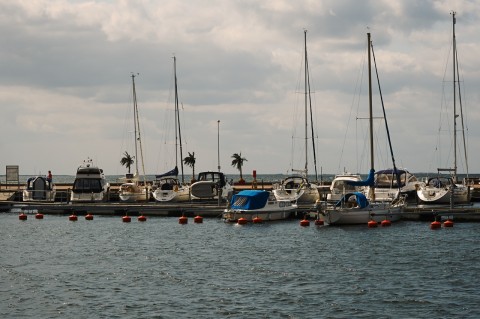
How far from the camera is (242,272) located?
40.5 meters

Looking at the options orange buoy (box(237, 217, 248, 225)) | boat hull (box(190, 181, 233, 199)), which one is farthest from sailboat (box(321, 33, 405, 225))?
boat hull (box(190, 181, 233, 199))

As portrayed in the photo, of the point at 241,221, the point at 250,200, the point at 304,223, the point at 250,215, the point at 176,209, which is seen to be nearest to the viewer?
the point at 304,223

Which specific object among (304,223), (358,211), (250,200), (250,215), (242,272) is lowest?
(242,272)

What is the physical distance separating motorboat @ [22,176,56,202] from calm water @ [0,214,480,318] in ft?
65.1

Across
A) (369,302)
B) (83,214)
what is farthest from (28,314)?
(83,214)

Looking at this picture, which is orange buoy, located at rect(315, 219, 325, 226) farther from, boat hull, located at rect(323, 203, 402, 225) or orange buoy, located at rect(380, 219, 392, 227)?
orange buoy, located at rect(380, 219, 392, 227)

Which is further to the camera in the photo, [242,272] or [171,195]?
[171,195]

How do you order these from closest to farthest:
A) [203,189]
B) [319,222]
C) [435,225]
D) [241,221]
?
[435,225] → [319,222] → [241,221] → [203,189]

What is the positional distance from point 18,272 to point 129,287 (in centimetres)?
723

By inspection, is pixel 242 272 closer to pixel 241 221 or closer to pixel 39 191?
pixel 241 221

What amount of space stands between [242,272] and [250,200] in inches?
894

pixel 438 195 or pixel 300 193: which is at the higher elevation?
pixel 300 193

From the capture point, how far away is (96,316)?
3084 centimetres

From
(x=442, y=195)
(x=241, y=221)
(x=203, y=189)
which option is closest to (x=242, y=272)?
(x=241, y=221)
